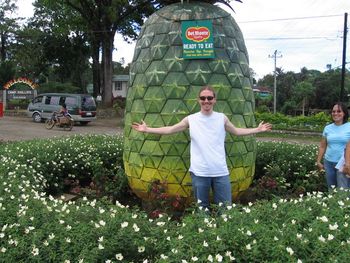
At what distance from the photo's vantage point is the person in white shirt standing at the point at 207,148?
3580mm

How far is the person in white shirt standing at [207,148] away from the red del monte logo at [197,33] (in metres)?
0.69

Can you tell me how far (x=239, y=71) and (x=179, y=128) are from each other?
1.01 meters

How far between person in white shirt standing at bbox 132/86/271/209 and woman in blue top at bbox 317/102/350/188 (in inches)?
66.3

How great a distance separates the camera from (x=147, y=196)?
14.1 ft

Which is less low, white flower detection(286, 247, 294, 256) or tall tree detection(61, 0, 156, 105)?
tall tree detection(61, 0, 156, 105)

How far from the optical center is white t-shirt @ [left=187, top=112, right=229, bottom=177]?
358cm

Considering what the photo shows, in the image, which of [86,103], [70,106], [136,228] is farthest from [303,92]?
[136,228]

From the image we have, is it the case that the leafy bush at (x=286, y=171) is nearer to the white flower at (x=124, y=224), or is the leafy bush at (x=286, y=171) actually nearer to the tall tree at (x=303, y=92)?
the white flower at (x=124, y=224)

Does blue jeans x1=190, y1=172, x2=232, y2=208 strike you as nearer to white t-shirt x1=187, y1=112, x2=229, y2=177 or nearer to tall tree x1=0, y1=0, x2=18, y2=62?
white t-shirt x1=187, y1=112, x2=229, y2=177

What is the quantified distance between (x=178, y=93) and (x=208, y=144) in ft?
2.37

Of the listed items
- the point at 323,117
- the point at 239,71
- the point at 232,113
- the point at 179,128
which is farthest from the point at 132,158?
the point at 323,117

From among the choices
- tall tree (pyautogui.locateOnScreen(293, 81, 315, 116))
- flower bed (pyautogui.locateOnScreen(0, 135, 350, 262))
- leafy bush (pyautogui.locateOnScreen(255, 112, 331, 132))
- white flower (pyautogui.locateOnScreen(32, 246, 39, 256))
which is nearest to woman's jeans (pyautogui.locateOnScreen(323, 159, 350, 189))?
flower bed (pyautogui.locateOnScreen(0, 135, 350, 262))

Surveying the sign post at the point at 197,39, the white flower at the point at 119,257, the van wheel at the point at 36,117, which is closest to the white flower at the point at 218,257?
the white flower at the point at 119,257

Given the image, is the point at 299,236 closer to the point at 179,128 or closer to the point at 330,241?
the point at 330,241
